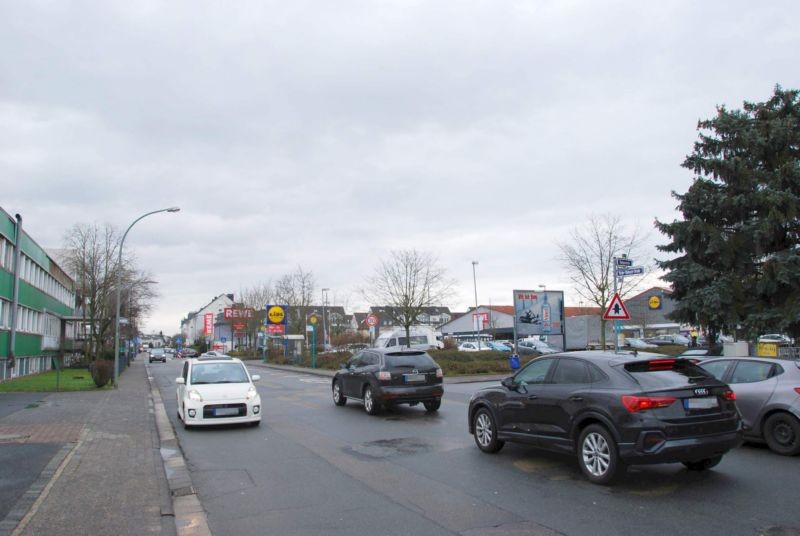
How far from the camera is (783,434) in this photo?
29.1 feet

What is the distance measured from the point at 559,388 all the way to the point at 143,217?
74.9ft

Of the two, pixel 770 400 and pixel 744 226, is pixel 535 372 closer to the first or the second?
pixel 770 400

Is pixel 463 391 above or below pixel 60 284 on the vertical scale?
below

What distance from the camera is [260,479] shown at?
797 cm

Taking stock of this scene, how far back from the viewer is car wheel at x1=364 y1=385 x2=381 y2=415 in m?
14.6

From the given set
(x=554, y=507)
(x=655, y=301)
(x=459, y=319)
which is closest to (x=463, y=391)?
(x=655, y=301)

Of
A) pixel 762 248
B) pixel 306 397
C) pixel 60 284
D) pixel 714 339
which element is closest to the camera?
pixel 306 397

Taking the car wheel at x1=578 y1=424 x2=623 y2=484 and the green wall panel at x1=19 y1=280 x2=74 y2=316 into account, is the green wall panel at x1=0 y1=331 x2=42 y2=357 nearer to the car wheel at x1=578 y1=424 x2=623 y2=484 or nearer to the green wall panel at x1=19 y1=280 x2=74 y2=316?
the green wall panel at x1=19 y1=280 x2=74 y2=316

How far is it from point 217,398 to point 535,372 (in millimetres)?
7031

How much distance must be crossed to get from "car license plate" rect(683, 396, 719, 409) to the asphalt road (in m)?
0.90

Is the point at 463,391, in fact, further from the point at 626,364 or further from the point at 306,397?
the point at 626,364

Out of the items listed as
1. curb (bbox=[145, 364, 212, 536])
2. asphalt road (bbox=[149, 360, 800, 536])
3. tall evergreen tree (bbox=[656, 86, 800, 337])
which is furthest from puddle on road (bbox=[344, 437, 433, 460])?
tall evergreen tree (bbox=[656, 86, 800, 337])

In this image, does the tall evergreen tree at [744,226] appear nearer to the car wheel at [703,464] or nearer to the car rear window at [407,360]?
the car rear window at [407,360]

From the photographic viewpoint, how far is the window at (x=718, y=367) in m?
10.1
